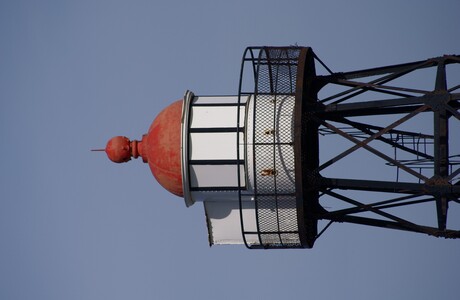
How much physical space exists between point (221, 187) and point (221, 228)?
2.46 metres

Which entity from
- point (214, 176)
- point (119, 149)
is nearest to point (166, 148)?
point (214, 176)

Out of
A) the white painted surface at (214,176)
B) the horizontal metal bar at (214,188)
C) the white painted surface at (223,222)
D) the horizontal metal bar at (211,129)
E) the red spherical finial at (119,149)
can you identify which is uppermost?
the horizontal metal bar at (211,129)

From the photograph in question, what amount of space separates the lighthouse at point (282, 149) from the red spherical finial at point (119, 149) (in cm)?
15

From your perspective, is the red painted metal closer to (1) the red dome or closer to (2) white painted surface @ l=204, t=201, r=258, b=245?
(1) the red dome

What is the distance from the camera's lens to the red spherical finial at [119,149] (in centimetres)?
3822

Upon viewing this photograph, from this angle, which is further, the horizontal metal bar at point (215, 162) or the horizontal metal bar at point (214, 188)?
the horizontal metal bar at point (214, 188)

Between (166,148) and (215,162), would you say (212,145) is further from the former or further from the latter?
(166,148)

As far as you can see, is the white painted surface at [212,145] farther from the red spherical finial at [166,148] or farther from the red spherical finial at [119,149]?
the red spherical finial at [119,149]

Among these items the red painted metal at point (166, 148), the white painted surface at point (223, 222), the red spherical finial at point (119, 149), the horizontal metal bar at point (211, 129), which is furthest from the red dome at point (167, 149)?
the white painted surface at point (223, 222)

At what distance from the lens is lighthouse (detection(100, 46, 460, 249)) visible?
34.9 meters

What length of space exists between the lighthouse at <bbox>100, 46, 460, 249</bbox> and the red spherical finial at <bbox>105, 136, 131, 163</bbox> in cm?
15

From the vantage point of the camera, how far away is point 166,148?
36.5 m

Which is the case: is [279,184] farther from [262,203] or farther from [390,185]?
[390,185]

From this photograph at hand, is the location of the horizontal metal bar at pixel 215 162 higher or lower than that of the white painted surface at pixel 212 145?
lower
